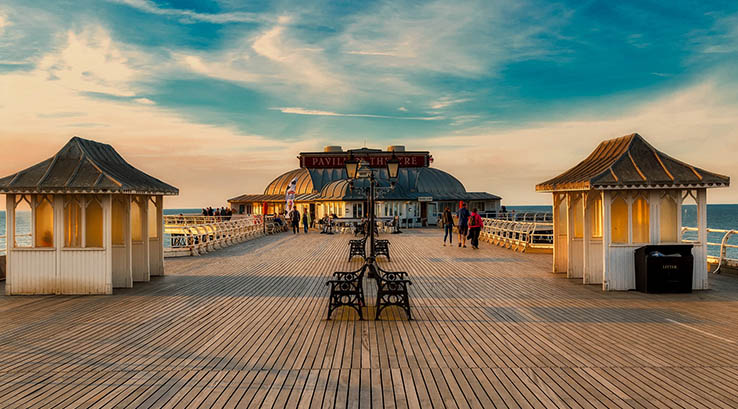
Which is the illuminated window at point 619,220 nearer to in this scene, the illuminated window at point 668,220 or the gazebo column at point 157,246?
the illuminated window at point 668,220

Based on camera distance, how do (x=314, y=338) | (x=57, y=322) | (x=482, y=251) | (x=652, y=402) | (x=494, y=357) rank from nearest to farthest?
(x=652, y=402) → (x=494, y=357) → (x=314, y=338) → (x=57, y=322) → (x=482, y=251)

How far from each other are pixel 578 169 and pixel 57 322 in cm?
1104

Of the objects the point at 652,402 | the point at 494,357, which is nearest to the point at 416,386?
the point at 494,357

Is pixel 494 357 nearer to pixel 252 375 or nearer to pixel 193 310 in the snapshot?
pixel 252 375

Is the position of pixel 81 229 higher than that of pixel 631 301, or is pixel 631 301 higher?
pixel 81 229

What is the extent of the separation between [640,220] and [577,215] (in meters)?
2.02

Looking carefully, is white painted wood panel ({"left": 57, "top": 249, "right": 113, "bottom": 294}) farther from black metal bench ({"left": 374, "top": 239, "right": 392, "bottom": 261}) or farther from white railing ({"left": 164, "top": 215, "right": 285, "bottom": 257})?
black metal bench ({"left": 374, "top": 239, "right": 392, "bottom": 261})

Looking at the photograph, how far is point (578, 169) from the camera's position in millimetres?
12383

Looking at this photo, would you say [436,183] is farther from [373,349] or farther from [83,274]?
[373,349]

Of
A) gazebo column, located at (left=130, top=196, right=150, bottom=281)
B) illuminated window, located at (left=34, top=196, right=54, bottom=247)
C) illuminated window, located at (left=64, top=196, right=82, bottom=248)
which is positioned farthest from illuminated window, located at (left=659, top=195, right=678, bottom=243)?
illuminated window, located at (left=34, top=196, right=54, bottom=247)

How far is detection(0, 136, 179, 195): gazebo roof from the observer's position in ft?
32.8

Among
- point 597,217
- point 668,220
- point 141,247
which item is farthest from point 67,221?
point 668,220

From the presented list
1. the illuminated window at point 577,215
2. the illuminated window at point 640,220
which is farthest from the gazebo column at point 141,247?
the illuminated window at point 640,220

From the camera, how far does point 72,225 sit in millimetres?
10984
